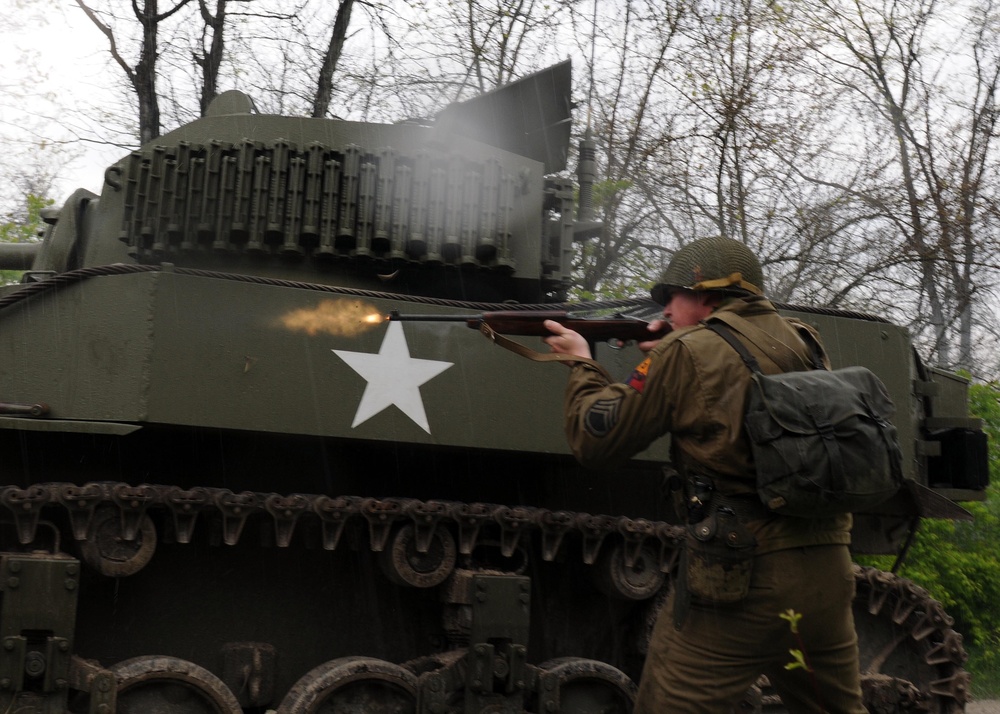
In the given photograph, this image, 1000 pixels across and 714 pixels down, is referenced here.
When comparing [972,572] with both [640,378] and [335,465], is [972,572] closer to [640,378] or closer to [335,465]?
[335,465]

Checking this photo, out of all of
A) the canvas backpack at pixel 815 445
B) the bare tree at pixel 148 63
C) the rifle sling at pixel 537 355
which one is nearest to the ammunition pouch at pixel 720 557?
the canvas backpack at pixel 815 445

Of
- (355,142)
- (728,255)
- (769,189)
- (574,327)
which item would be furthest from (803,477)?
(769,189)

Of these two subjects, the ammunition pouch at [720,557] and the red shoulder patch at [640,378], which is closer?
the ammunition pouch at [720,557]

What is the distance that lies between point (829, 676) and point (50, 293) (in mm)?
3206

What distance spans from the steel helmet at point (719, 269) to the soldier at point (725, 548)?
7 cm

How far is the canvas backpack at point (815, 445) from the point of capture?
9.84 feet

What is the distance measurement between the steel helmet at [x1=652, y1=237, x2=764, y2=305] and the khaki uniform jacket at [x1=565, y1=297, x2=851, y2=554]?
0.08m

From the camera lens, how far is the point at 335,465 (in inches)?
184

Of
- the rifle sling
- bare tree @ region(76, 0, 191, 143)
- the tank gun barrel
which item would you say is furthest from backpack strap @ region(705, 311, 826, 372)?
bare tree @ region(76, 0, 191, 143)

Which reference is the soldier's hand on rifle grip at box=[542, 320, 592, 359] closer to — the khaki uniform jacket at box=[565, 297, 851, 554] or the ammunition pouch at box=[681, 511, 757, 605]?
the khaki uniform jacket at box=[565, 297, 851, 554]

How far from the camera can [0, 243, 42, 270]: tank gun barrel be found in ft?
22.1

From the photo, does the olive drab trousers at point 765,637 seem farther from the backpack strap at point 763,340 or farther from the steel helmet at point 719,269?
the steel helmet at point 719,269

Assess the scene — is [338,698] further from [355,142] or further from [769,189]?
[769,189]

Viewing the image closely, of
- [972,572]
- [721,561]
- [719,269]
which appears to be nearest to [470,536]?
[721,561]
